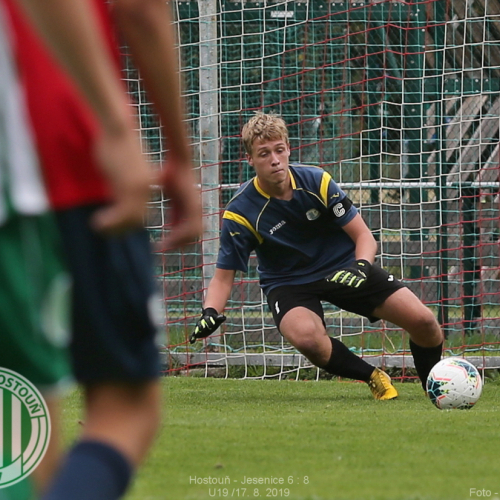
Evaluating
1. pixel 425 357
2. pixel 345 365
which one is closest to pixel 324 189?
pixel 345 365

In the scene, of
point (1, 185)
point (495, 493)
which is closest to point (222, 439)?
point (495, 493)

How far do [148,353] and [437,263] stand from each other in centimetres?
636

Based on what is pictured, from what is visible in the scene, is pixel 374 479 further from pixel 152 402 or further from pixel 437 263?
pixel 437 263

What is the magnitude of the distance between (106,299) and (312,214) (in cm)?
424

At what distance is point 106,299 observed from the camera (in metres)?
1.51

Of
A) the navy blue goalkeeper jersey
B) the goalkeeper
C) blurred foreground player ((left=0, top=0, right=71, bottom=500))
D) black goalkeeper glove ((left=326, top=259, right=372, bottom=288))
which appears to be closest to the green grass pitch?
the goalkeeper

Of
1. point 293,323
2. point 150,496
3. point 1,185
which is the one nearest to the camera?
point 1,185

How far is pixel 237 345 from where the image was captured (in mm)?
7570

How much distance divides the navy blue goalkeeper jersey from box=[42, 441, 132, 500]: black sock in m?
4.11

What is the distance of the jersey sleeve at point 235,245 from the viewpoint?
5668mm

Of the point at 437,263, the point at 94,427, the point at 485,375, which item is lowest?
the point at 485,375

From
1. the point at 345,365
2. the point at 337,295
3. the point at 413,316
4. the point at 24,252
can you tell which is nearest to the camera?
the point at 24,252

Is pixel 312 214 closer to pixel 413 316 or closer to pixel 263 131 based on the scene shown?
pixel 263 131

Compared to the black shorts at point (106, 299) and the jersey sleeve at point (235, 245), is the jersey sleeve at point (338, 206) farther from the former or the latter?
the black shorts at point (106, 299)
